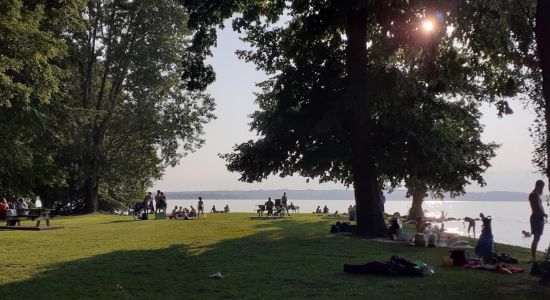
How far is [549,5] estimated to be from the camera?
10.3m

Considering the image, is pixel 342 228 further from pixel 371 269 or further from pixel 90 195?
pixel 90 195

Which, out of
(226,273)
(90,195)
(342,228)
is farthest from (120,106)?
(226,273)

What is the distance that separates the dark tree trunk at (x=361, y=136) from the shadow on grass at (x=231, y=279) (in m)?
5.55

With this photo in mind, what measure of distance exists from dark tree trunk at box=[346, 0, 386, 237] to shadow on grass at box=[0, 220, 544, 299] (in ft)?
18.2

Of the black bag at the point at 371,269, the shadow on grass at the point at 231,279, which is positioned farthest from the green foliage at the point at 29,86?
the black bag at the point at 371,269

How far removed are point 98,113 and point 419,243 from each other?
94.0 feet

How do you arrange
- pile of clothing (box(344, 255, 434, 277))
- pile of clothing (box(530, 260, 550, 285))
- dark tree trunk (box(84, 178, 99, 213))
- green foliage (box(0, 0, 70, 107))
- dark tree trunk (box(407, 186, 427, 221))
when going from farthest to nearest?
dark tree trunk (box(84, 178, 99, 213)), dark tree trunk (box(407, 186, 427, 221)), green foliage (box(0, 0, 70, 107)), pile of clothing (box(344, 255, 434, 277)), pile of clothing (box(530, 260, 550, 285))

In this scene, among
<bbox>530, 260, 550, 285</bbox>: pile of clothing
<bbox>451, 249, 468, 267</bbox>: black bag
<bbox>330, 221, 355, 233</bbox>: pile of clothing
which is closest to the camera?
<bbox>530, 260, 550, 285</bbox>: pile of clothing

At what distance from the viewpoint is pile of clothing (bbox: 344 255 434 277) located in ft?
36.3

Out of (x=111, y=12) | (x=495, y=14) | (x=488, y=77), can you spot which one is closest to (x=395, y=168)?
(x=488, y=77)

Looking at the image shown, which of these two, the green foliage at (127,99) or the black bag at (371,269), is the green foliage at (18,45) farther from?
the green foliage at (127,99)

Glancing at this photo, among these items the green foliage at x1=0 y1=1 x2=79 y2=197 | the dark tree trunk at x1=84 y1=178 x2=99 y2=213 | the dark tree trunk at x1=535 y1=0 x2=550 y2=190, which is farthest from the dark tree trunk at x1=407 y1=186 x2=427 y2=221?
the dark tree trunk at x1=535 y1=0 x2=550 y2=190

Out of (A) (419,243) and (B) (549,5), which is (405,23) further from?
(A) (419,243)

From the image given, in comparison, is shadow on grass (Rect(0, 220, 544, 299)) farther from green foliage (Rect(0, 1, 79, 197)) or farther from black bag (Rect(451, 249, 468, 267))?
green foliage (Rect(0, 1, 79, 197))
